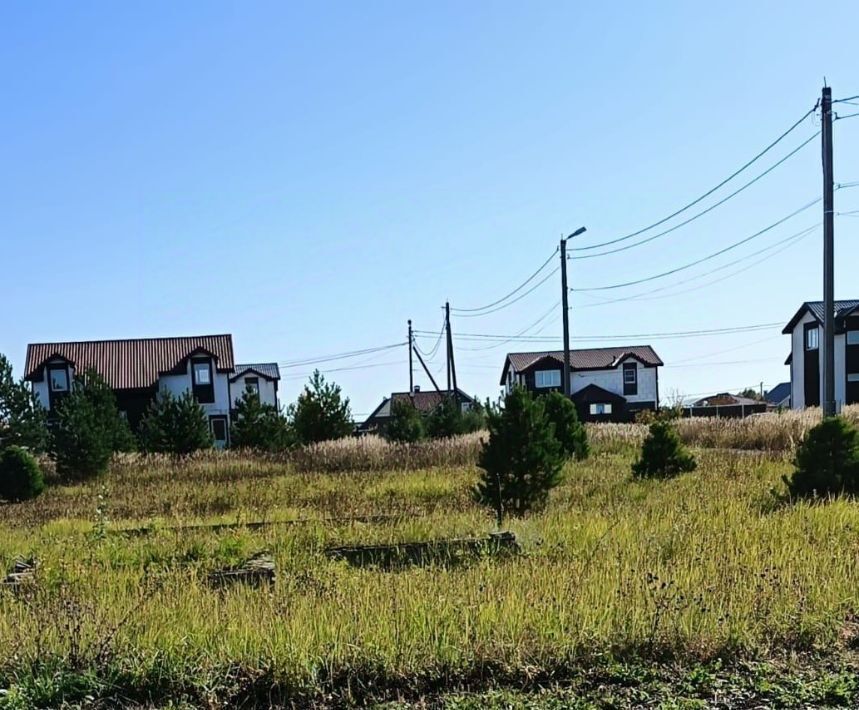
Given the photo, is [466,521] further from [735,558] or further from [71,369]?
[71,369]

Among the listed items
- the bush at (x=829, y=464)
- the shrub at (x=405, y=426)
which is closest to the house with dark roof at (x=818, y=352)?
the shrub at (x=405, y=426)

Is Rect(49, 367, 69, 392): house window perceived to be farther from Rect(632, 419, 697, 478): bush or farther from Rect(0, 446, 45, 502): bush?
Rect(632, 419, 697, 478): bush

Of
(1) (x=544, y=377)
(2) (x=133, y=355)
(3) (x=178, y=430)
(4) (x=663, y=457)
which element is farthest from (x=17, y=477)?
(1) (x=544, y=377)

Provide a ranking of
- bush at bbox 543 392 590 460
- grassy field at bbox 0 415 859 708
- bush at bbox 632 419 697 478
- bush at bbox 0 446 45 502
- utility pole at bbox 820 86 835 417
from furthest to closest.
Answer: bush at bbox 543 392 590 460, bush at bbox 0 446 45 502, bush at bbox 632 419 697 478, utility pole at bbox 820 86 835 417, grassy field at bbox 0 415 859 708

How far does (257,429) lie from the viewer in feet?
93.5

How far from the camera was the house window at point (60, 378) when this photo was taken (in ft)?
131

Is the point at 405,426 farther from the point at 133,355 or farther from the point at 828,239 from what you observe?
the point at 133,355

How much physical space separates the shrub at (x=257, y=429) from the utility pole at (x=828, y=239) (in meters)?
20.2

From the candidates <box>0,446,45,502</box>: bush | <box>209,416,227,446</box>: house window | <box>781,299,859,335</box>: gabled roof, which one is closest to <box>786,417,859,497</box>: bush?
<box>0,446,45,502</box>: bush

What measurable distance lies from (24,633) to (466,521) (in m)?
5.75

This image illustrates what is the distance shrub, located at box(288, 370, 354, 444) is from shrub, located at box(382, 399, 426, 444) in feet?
5.63

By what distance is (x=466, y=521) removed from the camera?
352 inches

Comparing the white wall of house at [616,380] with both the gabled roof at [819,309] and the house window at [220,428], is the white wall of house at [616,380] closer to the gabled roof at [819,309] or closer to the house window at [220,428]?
the gabled roof at [819,309]

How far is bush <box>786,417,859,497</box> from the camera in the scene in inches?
357
